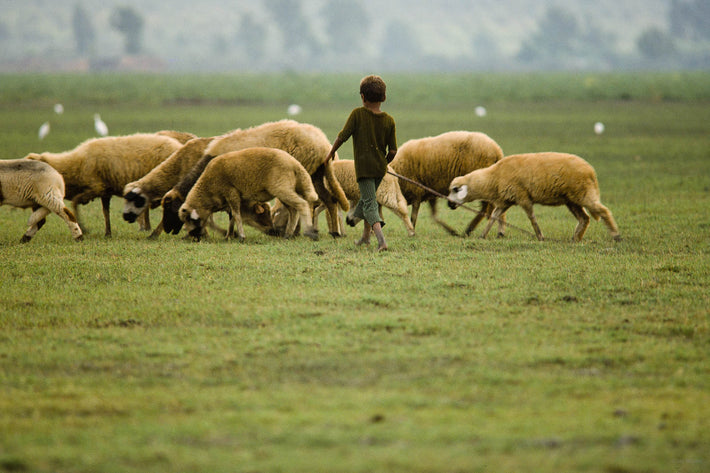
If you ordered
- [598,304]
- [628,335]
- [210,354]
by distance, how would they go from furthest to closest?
[598,304] → [628,335] → [210,354]

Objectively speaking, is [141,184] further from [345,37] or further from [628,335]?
[345,37]

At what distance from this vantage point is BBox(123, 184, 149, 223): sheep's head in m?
11.6

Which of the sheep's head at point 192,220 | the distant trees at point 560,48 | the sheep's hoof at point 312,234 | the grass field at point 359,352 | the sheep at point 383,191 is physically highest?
the distant trees at point 560,48

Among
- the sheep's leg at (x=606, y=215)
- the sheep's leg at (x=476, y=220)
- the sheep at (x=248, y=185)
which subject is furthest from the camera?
the sheep's leg at (x=476, y=220)

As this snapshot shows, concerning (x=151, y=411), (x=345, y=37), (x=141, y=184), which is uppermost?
(x=345, y=37)

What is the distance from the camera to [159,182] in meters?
11.7

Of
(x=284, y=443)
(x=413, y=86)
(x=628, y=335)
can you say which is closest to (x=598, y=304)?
(x=628, y=335)

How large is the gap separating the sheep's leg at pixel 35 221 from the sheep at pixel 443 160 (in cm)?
466

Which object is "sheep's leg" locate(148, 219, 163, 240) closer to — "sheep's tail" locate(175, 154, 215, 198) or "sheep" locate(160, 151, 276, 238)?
"sheep" locate(160, 151, 276, 238)

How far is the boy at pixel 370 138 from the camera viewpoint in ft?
31.8

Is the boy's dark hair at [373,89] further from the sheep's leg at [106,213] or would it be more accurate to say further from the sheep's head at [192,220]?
the sheep's leg at [106,213]

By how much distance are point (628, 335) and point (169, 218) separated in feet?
21.4

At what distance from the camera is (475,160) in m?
12.2

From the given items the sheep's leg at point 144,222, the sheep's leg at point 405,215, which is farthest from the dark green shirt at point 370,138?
the sheep's leg at point 144,222
